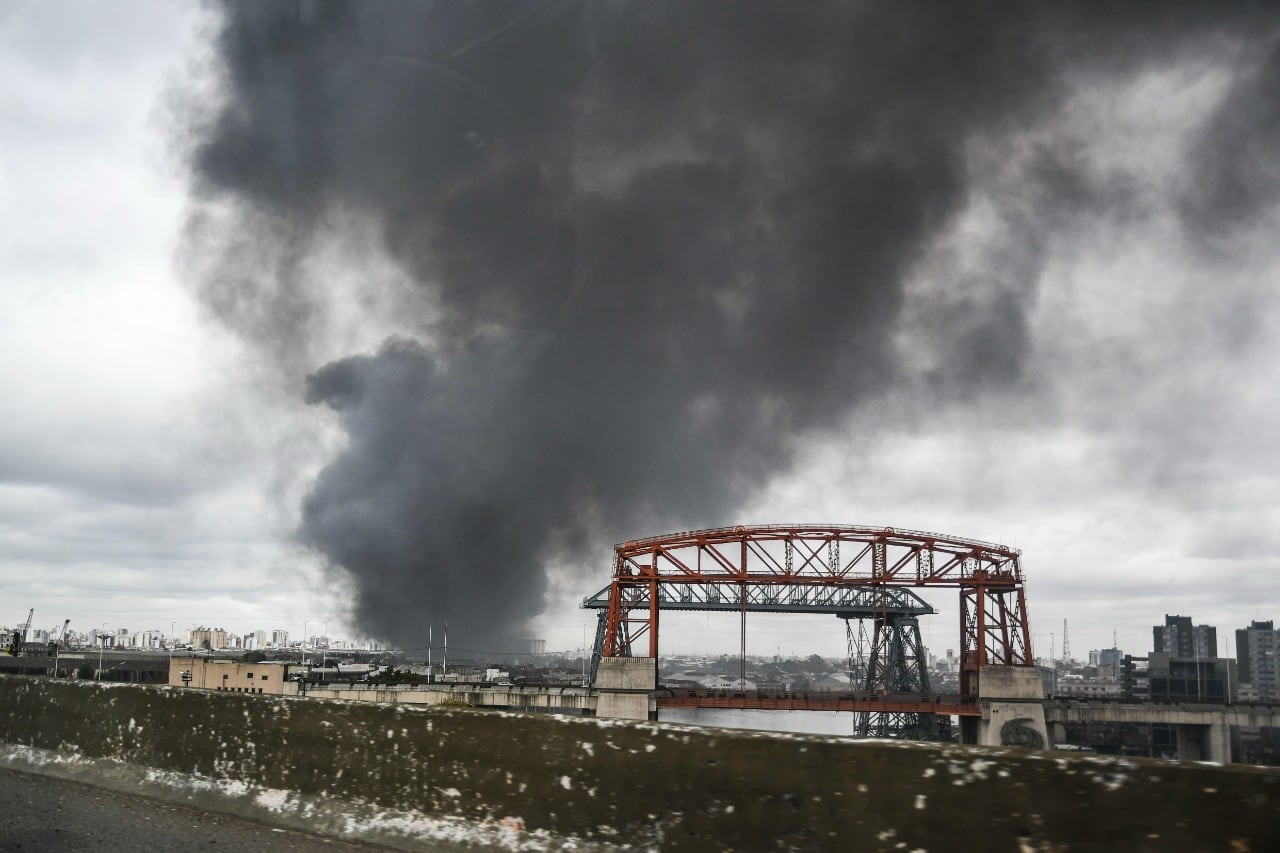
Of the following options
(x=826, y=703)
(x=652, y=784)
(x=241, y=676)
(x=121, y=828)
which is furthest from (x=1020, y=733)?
(x=121, y=828)

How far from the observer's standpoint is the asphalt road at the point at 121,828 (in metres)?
6.46

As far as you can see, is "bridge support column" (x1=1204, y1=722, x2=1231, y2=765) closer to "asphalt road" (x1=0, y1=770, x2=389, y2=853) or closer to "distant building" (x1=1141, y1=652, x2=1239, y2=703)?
"distant building" (x1=1141, y1=652, x2=1239, y2=703)

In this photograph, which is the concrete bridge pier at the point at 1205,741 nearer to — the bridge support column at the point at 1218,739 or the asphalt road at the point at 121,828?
the bridge support column at the point at 1218,739

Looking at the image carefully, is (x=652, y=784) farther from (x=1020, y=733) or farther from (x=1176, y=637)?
(x=1176, y=637)

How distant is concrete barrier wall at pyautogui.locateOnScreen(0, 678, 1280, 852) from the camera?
4.21 metres

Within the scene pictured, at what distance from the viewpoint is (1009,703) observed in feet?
225

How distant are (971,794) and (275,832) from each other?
5.40m

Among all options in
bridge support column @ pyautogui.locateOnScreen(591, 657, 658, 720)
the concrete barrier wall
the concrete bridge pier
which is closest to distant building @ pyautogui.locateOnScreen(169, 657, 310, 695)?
bridge support column @ pyautogui.locateOnScreen(591, 657, 658, 720)

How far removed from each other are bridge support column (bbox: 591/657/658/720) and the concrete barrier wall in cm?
5939

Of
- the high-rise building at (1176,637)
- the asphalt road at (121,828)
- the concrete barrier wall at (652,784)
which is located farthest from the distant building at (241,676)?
the high-rise building at (1176,637)

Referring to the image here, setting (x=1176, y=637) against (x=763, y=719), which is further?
(x=1176, y=637)

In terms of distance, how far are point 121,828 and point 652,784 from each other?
15.4 feet

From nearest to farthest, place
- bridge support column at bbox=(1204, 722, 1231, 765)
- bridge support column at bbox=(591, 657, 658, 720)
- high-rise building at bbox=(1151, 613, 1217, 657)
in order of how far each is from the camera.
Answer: bridge support column at bbox=(591, 657, 658, 720), bridge support column at bbox=(1204, 722, 1231, 765), high-rise building at bbox=(1151, 613, 1217, 657)

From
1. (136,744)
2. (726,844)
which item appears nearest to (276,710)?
(136,744)
